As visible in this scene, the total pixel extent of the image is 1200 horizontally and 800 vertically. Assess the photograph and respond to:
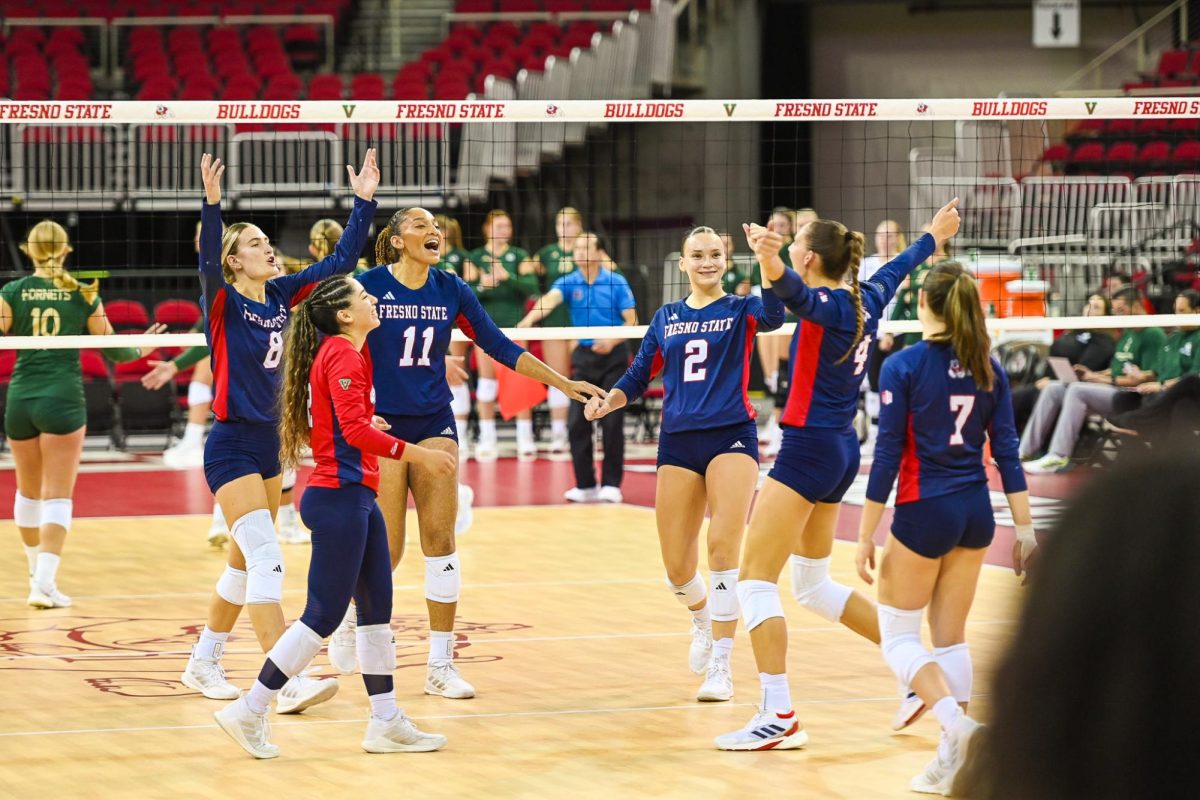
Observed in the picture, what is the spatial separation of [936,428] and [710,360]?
1357 millimetres

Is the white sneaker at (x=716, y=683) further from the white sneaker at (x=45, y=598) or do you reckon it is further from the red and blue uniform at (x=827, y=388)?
the white sneaker at (x=45, y=598)

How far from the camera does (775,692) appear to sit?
534 centimetres

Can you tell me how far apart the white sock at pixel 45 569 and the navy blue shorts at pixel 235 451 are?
8.14 feet

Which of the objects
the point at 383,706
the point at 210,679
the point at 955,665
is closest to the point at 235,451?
the point at 210,679

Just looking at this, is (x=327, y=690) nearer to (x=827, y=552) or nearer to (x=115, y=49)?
(x=827, y=552)

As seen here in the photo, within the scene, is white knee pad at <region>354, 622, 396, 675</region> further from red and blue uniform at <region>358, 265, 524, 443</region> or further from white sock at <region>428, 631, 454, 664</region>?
red and blue uniform at <region>358, 265, 524, 443</region>

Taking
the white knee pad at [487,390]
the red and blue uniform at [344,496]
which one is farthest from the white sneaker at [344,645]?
the white knee pad at [487,390]

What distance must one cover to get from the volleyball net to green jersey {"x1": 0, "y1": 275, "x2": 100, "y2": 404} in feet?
15.7

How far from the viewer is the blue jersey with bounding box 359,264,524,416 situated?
6.15 meters

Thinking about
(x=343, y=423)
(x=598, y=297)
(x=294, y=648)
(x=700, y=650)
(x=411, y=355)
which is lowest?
(x=700, y=650)

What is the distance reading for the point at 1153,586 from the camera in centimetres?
95

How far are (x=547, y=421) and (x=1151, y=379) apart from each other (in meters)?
6.90

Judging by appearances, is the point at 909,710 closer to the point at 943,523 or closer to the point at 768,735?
the point at 768,735

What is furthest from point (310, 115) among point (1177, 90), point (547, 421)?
point (1177, 90)
